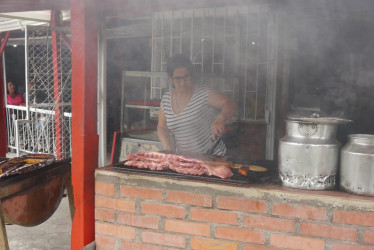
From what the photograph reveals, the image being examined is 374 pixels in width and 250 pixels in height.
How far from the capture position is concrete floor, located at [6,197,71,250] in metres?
4.77

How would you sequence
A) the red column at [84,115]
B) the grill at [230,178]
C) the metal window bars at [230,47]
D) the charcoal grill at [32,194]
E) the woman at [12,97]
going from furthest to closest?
the woman at [12,97], the metal window bars at [230,47], the charcoal grill at [32,194], the red column at [84,115], the grill at [230,178]

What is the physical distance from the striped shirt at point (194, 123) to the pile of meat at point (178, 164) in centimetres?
116

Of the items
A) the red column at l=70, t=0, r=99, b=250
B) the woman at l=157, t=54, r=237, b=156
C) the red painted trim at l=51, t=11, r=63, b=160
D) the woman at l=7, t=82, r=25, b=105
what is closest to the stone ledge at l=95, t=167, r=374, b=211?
the red column at l=70, t=0, r=99, b=250

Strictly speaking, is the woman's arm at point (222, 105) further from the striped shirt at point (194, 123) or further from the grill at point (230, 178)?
the grill at point (230, 178)

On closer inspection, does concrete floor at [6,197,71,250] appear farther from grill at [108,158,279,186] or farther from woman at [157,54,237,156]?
grill at [108,158,279,186]

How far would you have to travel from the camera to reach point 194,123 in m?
4.30

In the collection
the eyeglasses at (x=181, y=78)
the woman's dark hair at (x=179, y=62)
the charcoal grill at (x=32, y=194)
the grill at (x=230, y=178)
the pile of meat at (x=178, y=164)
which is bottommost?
the charcoal grill at (x=32, y=194)

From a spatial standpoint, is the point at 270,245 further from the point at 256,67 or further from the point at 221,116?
the point at 256,67

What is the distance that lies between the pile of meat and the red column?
43 cm

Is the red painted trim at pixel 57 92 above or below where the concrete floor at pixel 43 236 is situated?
above

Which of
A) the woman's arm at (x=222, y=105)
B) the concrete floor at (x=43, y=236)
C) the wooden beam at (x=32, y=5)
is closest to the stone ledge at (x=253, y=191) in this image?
the woman's arm at (x=222, y=105)

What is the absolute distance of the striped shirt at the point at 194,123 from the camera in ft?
13.9

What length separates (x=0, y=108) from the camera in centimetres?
1023

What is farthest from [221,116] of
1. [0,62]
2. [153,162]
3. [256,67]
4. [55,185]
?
[0,62]
